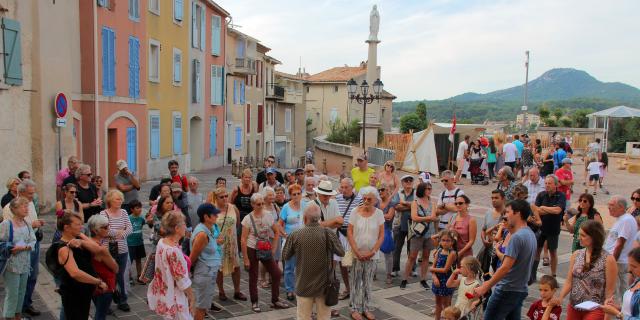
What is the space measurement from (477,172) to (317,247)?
15290mm

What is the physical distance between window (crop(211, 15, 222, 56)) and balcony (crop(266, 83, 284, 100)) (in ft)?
48.2

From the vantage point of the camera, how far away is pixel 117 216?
21.3 feet

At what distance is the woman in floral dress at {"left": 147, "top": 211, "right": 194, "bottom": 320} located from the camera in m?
4.93

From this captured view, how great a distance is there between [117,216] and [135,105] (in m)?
13.2

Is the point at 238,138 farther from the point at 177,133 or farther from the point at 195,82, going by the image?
the point at 177,133

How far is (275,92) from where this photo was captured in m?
44.8

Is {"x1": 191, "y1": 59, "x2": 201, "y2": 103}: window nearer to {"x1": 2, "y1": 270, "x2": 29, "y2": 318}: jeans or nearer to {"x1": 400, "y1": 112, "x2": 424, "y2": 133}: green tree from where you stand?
{"x1": 2, "y1": 270, "x2": 29, "y2": 318}: jeans

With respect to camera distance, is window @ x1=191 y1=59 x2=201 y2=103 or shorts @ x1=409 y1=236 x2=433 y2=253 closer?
shorts @ x1=409 y1=236 x2=433 y2=253

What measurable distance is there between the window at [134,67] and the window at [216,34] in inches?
383

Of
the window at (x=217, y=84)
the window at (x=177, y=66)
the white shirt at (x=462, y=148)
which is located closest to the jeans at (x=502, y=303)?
the white shirt at (x=462, y=148)

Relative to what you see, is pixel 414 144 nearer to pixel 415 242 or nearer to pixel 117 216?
pixel 415 242

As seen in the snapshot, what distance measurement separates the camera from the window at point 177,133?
23.3 m

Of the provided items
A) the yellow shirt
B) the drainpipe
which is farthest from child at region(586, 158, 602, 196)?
the drainpipe

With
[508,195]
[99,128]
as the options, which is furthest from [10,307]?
[99,128]
